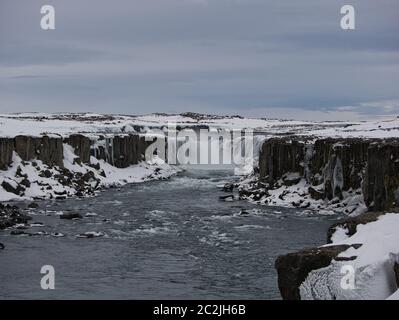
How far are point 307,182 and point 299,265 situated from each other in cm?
3353

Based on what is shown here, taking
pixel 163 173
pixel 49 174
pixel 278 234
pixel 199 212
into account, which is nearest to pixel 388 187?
pixel 278 234

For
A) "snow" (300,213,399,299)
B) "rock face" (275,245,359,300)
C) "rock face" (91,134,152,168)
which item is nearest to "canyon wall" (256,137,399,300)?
"rock face" (275,245,359,300)

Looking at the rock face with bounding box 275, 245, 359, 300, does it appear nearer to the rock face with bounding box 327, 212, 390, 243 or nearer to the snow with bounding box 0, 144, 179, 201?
the rock face with bounding box 327, 212, 390, 243

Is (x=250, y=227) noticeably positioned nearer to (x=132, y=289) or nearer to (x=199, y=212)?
(x=199, y=212)

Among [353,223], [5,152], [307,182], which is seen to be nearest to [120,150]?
[5,152]

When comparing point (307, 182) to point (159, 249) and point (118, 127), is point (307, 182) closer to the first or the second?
point (159, 249)

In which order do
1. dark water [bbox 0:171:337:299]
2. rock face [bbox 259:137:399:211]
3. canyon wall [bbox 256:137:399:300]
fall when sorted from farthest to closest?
rock face [bbox 259:137:399:211] < dark water [bbox 0:171:337:299] < canyon wall [bbox 256:137:399:300]

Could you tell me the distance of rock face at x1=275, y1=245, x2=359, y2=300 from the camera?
1548 cm

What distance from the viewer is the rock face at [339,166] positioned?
1391 inches

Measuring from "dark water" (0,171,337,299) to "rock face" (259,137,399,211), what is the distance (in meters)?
4.02

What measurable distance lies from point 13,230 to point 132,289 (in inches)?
542

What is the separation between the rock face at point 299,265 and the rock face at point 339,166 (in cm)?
1739

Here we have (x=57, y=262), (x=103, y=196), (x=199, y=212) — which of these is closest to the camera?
(x=57, y=262)
